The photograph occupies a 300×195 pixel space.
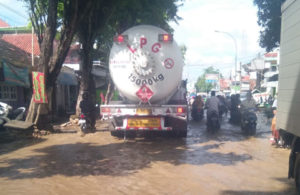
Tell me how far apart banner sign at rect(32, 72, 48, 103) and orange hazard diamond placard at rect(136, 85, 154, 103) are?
3701mm

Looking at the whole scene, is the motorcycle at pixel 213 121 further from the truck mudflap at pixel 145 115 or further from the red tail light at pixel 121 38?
the red tail light at pixel 121 38

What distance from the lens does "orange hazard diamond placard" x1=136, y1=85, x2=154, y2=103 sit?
7340 mm

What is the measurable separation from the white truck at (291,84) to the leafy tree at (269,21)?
1420 centimetres

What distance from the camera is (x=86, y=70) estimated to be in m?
12.7

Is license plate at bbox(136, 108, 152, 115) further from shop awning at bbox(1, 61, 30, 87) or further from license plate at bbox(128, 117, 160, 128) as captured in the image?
shop awning at bbox(1, 61, 30, 87)

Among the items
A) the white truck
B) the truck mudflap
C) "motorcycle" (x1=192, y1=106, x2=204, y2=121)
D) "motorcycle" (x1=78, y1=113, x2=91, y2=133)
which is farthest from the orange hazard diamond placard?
"motorcycle" (x1=192, y1=106, x2=204, y2=121)

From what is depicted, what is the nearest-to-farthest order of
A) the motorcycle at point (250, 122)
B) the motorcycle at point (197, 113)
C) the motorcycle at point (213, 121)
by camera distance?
the motorcycle at point (250, 122) < the motorcycle at point (213, 121) < the motorcycle at point (197, 113)

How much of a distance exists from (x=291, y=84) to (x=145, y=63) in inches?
148

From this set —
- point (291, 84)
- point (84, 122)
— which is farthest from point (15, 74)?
point (291, 84)

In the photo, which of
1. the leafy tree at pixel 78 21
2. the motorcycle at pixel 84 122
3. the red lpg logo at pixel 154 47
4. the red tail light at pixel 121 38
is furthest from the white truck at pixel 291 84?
the leafy tree at pixel 78 21

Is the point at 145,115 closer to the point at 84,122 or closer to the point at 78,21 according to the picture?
the point at 84,122

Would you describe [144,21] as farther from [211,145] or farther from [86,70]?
[211,145]

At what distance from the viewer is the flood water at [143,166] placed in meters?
4.44

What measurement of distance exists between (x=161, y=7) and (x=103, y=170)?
7814mm
